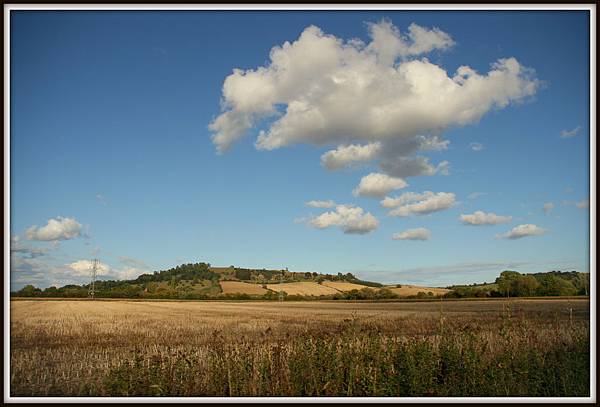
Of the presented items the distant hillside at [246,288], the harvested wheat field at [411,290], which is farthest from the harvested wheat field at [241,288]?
the harvested wheat field at [411,290]

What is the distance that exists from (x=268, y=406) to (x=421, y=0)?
8625 millimetres

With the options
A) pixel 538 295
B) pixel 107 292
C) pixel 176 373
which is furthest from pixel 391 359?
pixel 107 292

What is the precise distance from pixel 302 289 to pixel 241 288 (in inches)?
647

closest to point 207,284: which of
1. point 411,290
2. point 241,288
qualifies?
point 241,288

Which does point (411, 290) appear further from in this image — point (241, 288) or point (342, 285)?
point (241, 288)

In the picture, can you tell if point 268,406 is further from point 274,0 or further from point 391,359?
point 274,0

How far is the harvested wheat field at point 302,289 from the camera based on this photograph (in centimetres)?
12331

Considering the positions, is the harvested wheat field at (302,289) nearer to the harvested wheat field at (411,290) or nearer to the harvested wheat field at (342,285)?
the harvested wheat field at (342,285)

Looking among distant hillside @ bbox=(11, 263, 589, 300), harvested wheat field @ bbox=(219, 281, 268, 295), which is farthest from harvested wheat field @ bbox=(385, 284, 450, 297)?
harvested wheat field @ bbox=(219, 281, 268, 295)

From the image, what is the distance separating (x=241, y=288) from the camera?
125250 millimetres

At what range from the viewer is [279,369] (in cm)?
1090

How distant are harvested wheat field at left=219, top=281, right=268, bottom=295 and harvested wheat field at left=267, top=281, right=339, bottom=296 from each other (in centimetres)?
351

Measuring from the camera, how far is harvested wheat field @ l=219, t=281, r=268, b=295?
123 m

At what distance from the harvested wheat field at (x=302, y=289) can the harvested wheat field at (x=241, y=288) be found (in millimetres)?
3509
